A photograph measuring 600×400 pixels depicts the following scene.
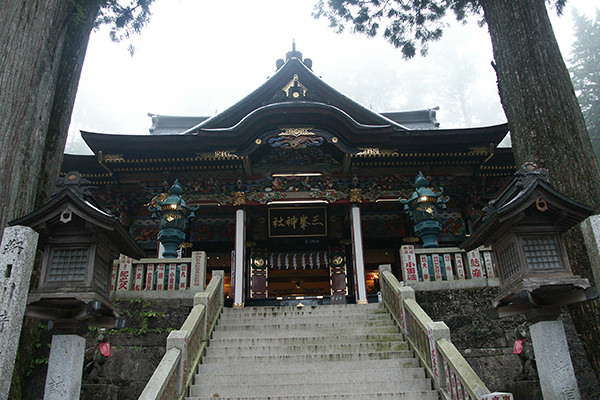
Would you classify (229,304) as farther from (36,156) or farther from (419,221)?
(36,156)

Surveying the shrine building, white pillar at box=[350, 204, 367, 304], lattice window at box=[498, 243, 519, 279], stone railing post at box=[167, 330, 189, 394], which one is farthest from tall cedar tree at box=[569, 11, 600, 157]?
stone railing post at box=[167, 330, 189, 394]

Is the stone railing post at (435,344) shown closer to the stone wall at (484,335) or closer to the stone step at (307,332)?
the stone step at (307,332)

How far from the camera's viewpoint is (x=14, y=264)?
4633 millimetres

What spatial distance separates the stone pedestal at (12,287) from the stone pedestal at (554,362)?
5319mm

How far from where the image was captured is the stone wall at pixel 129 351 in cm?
697

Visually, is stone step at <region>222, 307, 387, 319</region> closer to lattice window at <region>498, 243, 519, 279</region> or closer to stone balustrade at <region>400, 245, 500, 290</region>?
stone balustrade at <region>400, 245, 500, 290</region>

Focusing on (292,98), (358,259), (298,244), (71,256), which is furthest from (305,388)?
(292,98)

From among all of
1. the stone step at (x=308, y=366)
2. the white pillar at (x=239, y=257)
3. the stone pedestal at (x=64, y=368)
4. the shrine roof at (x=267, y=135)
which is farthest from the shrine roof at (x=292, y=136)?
the stone pedestal at (x=64, y=368)

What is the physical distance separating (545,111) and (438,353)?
3637 millimetres

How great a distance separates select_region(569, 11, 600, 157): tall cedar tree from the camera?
25141 millimetres

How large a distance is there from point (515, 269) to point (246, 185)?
29.3ft

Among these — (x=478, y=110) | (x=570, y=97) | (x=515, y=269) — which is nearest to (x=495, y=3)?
(x=570, y=97)

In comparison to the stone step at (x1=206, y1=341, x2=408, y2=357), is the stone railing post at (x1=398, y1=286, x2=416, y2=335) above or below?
above

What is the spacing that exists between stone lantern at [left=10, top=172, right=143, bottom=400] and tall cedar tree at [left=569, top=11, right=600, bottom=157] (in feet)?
80.0
